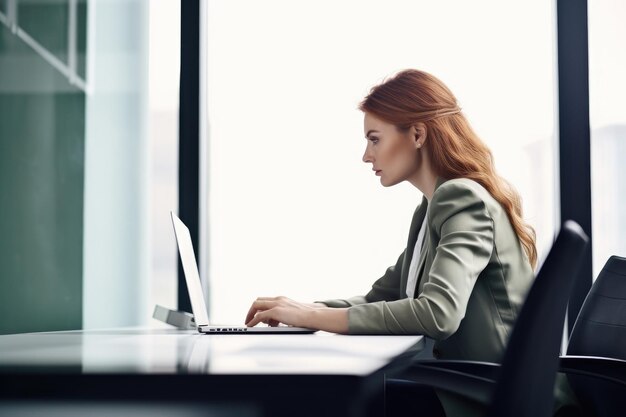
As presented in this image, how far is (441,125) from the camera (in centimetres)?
224

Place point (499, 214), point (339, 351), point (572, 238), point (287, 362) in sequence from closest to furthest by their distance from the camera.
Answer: point (287, 362)
point (572, 238)
point (339, 351)
point (499, 214)

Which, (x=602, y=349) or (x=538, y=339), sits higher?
(x=538, y=339)

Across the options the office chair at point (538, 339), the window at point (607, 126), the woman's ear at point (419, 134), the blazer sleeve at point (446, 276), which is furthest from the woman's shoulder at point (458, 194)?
the window at point (607, 126)

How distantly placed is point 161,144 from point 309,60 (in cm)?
77

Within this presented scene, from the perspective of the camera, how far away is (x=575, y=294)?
3.38 meters

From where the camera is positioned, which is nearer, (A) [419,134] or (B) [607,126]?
(A) [419,134]

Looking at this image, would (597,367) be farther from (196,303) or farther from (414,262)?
(196,303)

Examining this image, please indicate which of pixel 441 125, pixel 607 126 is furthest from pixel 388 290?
pixel 607 126

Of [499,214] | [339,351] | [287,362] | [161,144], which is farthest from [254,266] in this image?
[287,362]

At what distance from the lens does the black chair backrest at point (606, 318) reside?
2.02m

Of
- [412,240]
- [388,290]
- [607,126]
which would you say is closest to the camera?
[412,240]

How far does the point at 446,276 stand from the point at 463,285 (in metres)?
0.05

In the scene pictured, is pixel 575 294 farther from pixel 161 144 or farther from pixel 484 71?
pixel 161 144

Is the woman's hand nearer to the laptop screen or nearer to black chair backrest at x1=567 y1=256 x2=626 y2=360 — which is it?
the laptop screen
